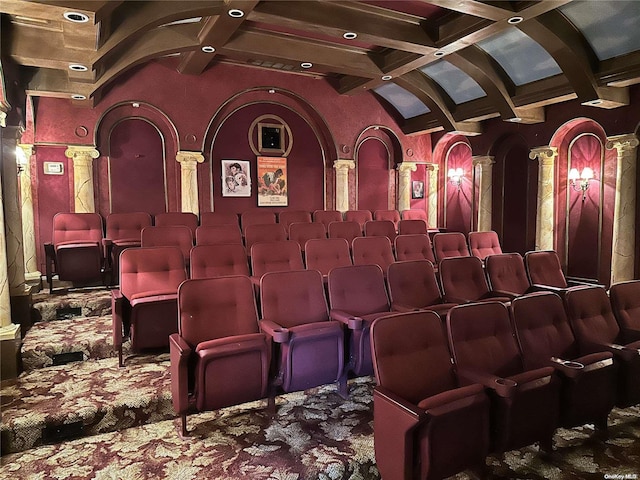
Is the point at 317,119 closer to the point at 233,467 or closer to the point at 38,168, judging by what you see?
the point at 38,168

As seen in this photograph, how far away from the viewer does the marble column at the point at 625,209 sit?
237 inches

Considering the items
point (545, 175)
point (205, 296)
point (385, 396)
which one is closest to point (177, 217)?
point (205, 296)

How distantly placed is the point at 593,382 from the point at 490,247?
11.6 ft

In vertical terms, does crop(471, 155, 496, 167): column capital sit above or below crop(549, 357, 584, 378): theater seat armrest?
above

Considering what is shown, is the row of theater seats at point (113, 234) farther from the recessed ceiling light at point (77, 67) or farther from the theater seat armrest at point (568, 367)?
the theater seat armrest at point (568, 367)

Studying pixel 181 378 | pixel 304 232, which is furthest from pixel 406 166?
pixel 181 378

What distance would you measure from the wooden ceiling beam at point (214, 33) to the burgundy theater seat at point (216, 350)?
9.42ft

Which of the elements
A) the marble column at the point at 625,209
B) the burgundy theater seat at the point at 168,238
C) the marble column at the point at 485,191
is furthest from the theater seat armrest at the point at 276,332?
the marble column at the point at 485,191

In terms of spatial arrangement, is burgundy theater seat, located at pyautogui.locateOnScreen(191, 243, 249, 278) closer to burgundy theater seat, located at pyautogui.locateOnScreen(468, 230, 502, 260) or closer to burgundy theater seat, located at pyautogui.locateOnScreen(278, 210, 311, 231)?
burgundy theater seat, located at pyautogui.locateOnScreen(278, 210, 311, 231)

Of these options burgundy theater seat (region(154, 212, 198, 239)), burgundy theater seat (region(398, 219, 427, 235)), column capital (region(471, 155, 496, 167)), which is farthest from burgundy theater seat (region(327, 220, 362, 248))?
column capital (region(471, 155, 496, 167))

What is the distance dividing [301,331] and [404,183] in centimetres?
677

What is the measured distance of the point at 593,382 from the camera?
8.07 feet

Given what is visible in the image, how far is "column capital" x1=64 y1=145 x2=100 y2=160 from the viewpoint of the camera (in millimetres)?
6344

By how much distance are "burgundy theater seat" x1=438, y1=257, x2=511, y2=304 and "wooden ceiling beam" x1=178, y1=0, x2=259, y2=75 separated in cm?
311
